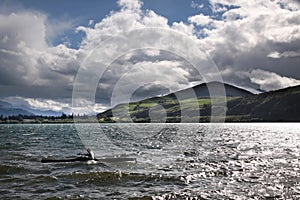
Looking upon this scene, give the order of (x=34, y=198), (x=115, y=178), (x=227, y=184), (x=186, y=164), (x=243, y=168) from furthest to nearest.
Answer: (x=186, y=164)
(x=243, y=168)
(x=115, y=178)
(x=227, y=184)
(x=34, y=198)

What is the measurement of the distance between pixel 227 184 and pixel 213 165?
35.0 feet

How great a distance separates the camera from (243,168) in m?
36.0

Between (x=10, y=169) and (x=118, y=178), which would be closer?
(x=118, y=178)

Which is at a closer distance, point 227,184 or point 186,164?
point 227,184

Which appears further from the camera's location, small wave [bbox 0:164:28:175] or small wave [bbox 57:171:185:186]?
small wave [bbox 0:164:28:175]

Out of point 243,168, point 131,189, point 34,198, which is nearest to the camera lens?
point 34,198

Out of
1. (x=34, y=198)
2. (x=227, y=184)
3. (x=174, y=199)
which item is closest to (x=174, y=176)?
(x=227, y=184)

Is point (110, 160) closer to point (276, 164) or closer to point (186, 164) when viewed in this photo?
point (186, 164)

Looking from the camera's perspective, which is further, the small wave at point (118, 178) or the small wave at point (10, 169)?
the small wave at point (10, 169)

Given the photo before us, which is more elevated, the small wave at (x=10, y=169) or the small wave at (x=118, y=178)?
the small wave at (x=10, y=169)

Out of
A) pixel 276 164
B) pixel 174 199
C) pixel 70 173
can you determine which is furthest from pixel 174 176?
pixel 276 164

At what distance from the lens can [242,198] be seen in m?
22.6

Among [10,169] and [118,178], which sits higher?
[10,169]

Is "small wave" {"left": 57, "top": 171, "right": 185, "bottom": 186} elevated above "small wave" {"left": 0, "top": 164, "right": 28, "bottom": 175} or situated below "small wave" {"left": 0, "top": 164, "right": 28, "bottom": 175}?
below
